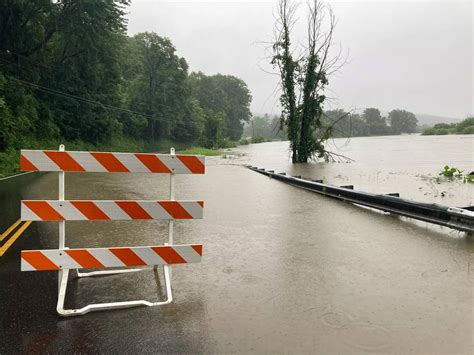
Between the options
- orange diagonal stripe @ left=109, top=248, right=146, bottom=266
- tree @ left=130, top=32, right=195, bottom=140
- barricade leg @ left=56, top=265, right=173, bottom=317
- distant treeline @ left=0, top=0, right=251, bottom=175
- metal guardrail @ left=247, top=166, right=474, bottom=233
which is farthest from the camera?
tree @ left=130, top=32, right=195, bottom=140

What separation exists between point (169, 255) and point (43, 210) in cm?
132

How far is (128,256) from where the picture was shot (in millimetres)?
3924

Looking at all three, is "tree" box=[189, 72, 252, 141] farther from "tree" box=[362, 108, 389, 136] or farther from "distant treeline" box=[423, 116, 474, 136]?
"distant treeline" box=[423, 116, 474, 136]

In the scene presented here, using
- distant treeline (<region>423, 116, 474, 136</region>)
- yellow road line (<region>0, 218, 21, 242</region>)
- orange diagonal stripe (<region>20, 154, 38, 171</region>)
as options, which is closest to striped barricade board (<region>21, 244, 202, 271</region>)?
orange diagonal stripe (<region>20, 154, 38, 171</region>)

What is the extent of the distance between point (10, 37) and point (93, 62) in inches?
353

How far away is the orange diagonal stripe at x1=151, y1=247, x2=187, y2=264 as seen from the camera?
4016mm

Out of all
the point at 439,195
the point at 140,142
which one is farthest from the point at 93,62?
the point at 439,195

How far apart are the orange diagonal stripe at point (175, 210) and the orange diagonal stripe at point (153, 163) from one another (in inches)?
13.5

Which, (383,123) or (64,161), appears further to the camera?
(383,123)

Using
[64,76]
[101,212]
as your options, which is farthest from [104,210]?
[64,76]

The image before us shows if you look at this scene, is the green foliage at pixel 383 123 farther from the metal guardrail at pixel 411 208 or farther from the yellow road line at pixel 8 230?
the yellow road line at pixel 8 230

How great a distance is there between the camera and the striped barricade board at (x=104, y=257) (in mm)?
3697

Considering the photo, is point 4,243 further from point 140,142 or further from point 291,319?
point 140,142

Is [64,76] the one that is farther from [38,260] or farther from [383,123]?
[383,123]
